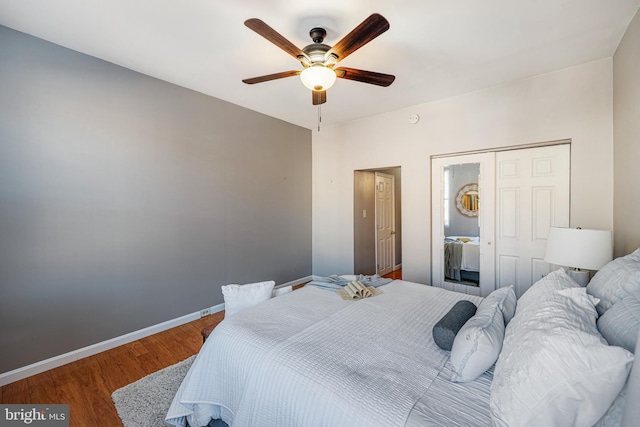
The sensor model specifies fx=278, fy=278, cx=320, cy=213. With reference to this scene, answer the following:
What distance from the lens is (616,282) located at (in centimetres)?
129

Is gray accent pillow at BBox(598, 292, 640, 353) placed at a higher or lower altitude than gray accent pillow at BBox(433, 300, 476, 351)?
higher

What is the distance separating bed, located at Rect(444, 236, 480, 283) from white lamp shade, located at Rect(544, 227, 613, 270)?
130 centimetres

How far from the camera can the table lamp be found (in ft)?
6.53

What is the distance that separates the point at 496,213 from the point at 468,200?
0.34 m

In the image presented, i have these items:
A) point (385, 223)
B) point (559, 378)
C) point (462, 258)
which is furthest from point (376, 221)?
point (559, 378)

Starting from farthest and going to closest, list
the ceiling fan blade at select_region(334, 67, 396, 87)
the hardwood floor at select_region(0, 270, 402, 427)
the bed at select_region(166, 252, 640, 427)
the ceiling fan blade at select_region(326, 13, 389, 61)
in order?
the ceiling fan blade at select_region(334, 67, 396, 87) → the hardwood floor at select_region(0, 270, 402, 427) → the ceiling fan blade at select_region(326, 13, 389, 61) → the bed at select_region(166, 252, 640, 427)

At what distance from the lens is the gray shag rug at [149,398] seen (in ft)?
5.99

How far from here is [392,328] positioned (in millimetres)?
1736

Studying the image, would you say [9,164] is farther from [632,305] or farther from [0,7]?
[632,305]

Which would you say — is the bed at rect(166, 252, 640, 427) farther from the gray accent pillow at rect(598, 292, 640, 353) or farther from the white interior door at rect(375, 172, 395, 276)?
the white interior door at rect(375, 172, 395, 276)

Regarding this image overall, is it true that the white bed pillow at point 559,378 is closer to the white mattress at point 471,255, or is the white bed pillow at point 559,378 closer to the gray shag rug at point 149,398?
the gray shag rug at point 149,398

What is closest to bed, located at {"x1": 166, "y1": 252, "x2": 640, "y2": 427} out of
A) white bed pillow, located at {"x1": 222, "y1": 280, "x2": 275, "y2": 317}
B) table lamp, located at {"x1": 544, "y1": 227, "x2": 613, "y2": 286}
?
white bed pillow, located at {"x1": 222, "y1": 280, "x2": 275, "y2": 317}

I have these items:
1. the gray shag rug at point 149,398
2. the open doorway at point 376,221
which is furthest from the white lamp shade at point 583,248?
the gray shag rug at point 149,398

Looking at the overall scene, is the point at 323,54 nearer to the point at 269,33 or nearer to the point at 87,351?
the point at 269,33
